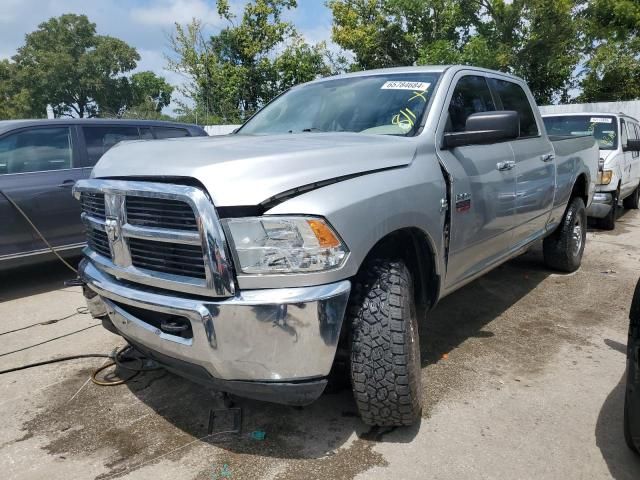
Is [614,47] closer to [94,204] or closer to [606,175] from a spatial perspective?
[606,175]

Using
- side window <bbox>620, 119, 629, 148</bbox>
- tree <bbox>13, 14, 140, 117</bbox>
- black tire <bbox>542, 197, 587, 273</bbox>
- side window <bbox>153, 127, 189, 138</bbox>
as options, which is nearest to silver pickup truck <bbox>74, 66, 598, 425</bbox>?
black tire <bbox>542, 197, 587, 273</bbox>

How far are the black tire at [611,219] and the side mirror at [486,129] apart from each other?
561 centimetres

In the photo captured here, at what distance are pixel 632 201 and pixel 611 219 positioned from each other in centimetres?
288

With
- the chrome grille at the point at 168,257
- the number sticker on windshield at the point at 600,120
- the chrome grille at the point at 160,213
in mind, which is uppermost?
the number sticker on windshield at the point at 600,120

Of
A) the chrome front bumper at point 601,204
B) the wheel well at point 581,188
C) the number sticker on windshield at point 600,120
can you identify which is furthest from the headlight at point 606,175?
the wheel well at point 581,188

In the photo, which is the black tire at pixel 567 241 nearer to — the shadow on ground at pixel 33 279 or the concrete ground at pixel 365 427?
the concrete ground at pixel 365 427

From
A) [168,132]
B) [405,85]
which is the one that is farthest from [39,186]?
[405,85]

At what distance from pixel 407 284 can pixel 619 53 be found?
18.0m

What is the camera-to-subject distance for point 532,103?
4.57 m

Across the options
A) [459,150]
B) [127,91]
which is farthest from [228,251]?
[127,91]

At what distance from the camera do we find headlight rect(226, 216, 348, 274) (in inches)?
79.0

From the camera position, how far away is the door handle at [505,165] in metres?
3.44

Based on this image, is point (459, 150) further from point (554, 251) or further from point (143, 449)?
point (554, 251)

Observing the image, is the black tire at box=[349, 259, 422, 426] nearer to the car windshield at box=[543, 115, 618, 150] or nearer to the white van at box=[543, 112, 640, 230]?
the white van at box=[543, 112, 640, 230]
